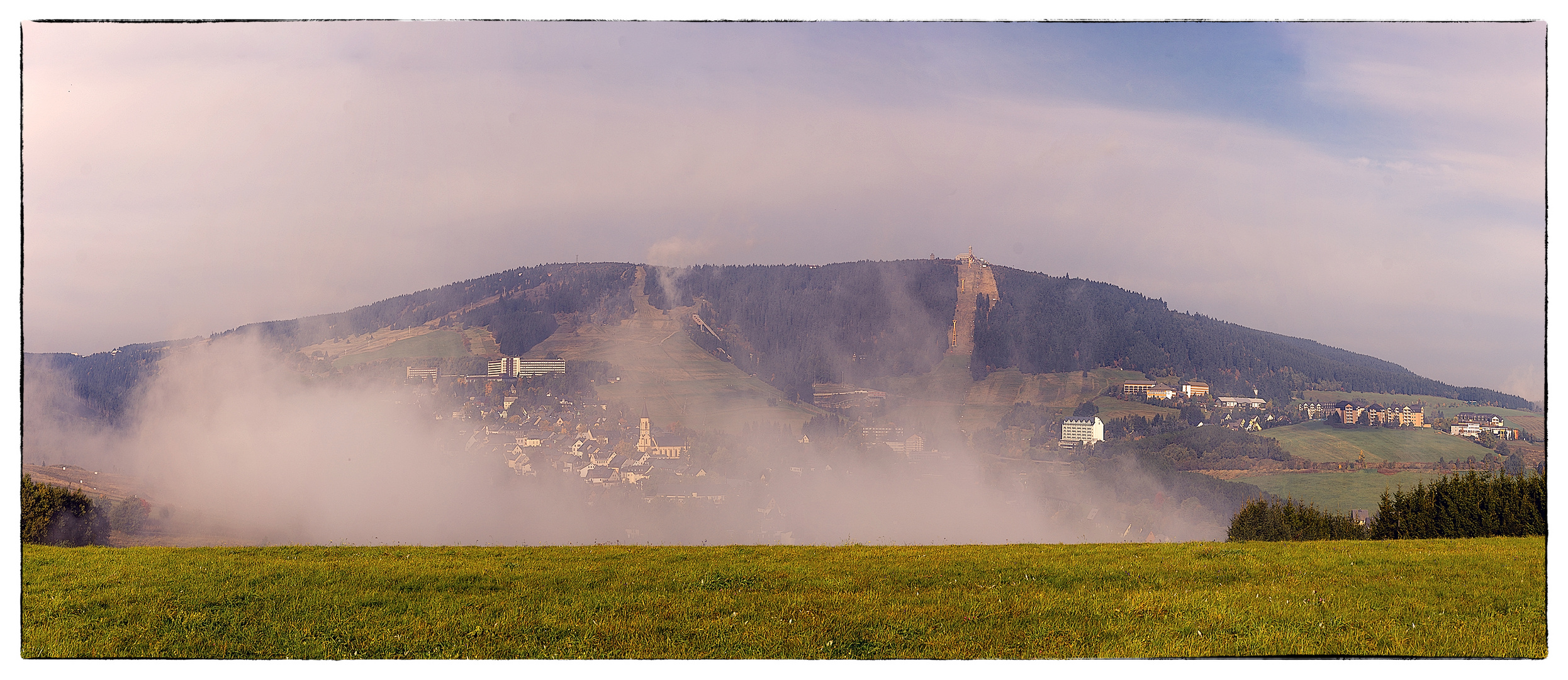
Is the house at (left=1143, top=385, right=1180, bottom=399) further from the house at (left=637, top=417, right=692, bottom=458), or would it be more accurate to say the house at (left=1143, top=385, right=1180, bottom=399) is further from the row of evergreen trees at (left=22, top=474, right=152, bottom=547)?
the row of evergreen trees at (left=22, top=474, right=152, bottom=547)

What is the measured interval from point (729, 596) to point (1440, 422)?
20125mm

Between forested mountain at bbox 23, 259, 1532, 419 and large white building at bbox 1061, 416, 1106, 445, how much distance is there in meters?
1.48

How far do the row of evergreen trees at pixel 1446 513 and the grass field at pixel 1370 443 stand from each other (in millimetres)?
1215

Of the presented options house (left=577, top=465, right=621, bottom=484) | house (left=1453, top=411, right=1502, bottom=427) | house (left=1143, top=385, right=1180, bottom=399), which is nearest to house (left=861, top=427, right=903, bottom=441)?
house (left=1143, top=385, right=1180, bottom=399)

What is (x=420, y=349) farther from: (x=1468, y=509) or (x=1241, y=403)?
(x=1468, y=509)

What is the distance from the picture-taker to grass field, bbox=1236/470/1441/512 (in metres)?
22.1

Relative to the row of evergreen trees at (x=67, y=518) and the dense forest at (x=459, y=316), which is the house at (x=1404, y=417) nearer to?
the dense forest at (x=459, y=316)

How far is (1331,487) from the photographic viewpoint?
74.9ft

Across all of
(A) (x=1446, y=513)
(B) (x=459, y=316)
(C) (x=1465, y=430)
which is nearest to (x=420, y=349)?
(B) (x=459, y=316)

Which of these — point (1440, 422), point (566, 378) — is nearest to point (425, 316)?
point (566, 378)

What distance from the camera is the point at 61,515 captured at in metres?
17.1

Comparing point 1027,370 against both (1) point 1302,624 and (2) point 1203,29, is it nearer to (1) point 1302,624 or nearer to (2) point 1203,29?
(2) point 1203,29

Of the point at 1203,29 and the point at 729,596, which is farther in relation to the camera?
the point at 1203,29

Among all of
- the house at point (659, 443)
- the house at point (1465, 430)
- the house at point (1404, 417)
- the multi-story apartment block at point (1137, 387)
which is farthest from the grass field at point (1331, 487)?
the house at point (659, 443)
